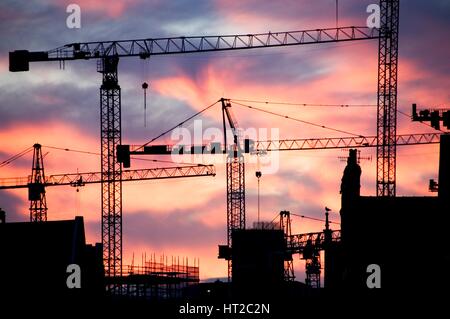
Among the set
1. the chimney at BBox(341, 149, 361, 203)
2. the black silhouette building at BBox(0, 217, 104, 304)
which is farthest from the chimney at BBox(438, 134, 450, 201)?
the black silhouette building at BBox(0, 217, 104, 304)

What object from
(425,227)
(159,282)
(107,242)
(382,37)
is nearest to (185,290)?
(159,282)

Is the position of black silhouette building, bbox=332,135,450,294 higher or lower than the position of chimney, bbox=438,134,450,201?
lower

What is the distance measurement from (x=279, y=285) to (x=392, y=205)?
6182cm

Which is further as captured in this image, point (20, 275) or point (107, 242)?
point (107, 242)

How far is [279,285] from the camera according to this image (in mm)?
174250

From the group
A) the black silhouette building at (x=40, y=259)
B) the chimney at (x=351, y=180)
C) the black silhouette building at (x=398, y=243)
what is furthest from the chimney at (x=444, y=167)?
the black silhouette building at (x=40, y=259)
